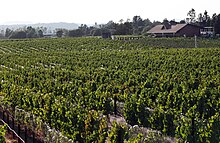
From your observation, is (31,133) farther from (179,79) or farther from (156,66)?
(156,66)

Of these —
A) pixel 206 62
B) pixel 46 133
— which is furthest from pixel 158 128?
pixel 206 62

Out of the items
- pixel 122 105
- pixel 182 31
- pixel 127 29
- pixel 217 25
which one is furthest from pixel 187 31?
pixel 122 105

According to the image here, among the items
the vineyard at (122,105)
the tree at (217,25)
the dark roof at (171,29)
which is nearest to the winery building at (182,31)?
the dark roof at (171,29)

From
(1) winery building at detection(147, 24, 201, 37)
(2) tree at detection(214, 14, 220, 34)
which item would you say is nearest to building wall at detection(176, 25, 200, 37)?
(1) winery building at detection(147, 24, 201, 37)

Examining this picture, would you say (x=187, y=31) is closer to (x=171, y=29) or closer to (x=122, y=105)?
(x=171, y=29)

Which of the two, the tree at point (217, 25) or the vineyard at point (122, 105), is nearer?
the vineyard at point (122, 105)

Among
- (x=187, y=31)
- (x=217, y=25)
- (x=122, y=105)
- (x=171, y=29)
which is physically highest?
(x=217, y=25)

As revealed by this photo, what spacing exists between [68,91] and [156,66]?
36.6ft

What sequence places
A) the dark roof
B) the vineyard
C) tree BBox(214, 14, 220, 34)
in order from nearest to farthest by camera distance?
the vineyard → the dark roof → tree BBox(214, 14, 220, 34)

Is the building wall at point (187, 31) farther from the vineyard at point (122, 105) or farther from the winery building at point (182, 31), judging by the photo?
the vineyard at point (122, 105)

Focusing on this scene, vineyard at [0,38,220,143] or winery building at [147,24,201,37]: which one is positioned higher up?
winery building at [147,24,201,37]

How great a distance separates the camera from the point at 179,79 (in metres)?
18.9

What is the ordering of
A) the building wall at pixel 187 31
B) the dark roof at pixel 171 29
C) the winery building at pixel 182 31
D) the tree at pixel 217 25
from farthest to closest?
the tree at pixel 217 25 → the dark roof at pixel 171 29 → the building wall at pixel 187 31 → the winery building at pixel 182 31

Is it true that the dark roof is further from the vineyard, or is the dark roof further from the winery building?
the vineyard
